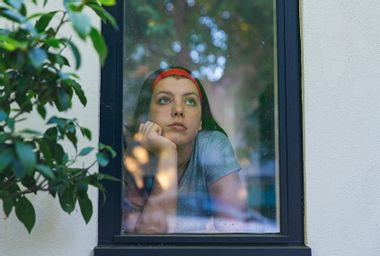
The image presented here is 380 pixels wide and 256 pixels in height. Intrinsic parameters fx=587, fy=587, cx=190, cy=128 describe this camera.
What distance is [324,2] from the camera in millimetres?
2688

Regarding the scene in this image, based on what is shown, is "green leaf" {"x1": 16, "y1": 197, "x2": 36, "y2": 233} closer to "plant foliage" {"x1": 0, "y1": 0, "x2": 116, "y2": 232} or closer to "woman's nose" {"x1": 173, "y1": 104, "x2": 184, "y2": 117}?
"plant foliage" {"x1": 0, "y1": 0, "x2": 116, "y2": 232}

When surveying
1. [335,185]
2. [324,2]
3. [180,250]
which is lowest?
[180,250]

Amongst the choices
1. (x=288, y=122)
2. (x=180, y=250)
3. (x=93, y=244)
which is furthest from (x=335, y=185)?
(x=93, y=244)

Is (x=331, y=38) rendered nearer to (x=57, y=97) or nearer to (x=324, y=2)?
(x=324, y=2)

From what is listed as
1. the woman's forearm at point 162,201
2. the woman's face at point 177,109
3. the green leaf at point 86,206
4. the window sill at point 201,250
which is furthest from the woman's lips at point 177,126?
the green leaf at point 86,206

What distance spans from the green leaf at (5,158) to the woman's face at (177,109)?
1.34m

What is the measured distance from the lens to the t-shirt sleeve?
286 centimetres

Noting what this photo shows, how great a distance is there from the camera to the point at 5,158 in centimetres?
154

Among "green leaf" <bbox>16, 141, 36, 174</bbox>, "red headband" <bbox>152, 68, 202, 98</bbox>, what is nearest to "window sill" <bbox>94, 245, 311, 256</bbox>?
"red headband" <bbox>152, 68, 202, 98</bbox>

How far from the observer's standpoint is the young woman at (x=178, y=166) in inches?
108

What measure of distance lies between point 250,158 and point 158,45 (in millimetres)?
743

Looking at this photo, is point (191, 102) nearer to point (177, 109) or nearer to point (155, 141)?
point (177, 109)

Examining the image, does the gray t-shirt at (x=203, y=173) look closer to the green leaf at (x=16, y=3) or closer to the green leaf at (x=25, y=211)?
the green leaf at (x=25, y=211)

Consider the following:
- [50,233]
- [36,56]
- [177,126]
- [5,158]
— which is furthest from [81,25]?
[177,126]
